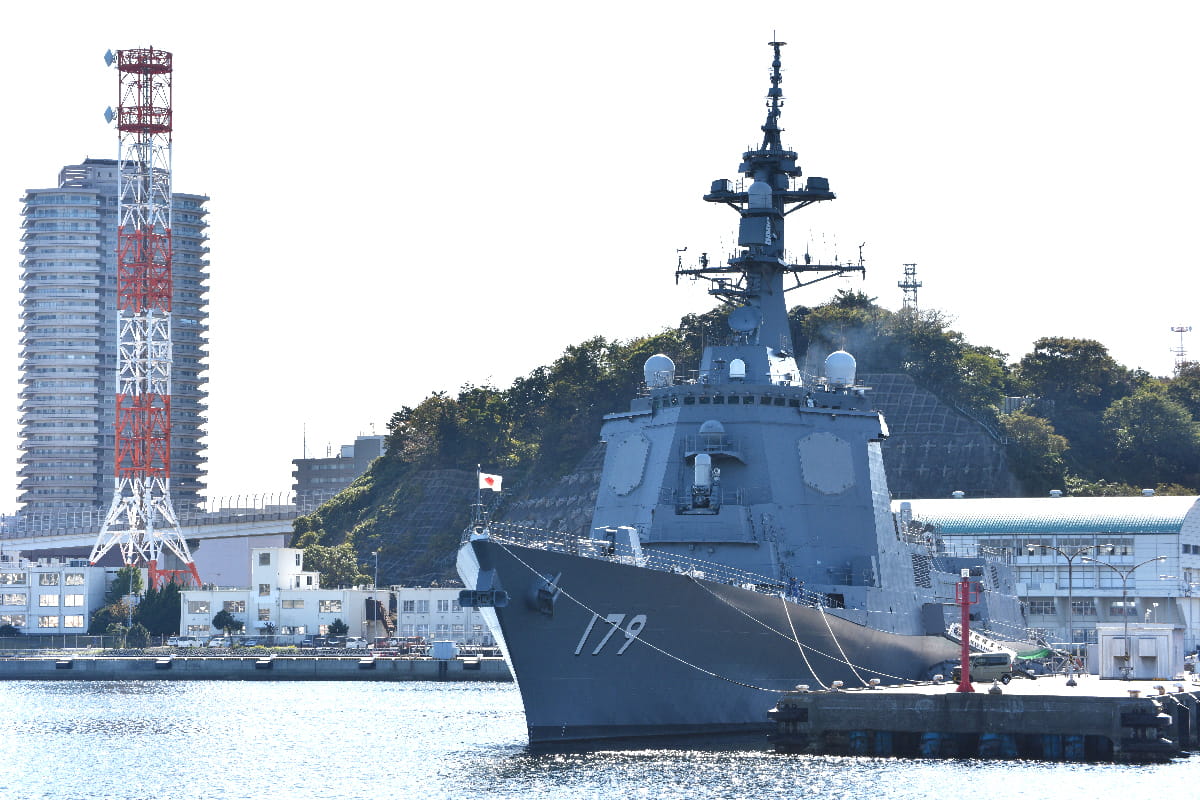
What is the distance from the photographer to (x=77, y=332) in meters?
152

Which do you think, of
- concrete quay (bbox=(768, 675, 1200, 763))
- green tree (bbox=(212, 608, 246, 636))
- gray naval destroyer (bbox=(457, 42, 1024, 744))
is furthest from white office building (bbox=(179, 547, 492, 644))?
concrete quay (bbox=(768, 675, 1200, 763))

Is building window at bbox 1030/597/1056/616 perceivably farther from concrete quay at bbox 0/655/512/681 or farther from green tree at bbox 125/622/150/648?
green tree at bbox 125/622/150/648

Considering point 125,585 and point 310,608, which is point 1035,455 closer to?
point 310,608

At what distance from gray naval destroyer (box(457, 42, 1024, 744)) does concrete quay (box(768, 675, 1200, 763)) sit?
2.02m

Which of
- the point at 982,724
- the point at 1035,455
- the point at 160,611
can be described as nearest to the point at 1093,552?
the point at 1035,455

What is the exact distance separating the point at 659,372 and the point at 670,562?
263 inches

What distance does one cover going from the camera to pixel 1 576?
90.3 metres

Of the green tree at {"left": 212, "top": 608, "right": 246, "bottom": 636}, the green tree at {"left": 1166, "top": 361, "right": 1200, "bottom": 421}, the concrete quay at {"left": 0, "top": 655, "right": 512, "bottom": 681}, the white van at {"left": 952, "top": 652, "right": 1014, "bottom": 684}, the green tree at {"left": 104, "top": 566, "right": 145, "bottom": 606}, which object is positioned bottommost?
the concrete quay at {"left": 0, "top": 655, "right": 512, "bottom": 681}

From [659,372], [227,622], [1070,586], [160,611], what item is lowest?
[227,622]

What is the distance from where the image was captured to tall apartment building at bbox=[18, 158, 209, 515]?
151m

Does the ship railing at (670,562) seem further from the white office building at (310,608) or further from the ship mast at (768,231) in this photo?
the white office building at (310,608)

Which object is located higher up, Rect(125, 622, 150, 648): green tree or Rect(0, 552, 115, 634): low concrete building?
Rect(0, 552, 115, 634): low concrete building

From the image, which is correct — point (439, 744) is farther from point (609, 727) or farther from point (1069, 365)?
point (1069, 365)

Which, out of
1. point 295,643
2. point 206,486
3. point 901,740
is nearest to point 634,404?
point 901,740
